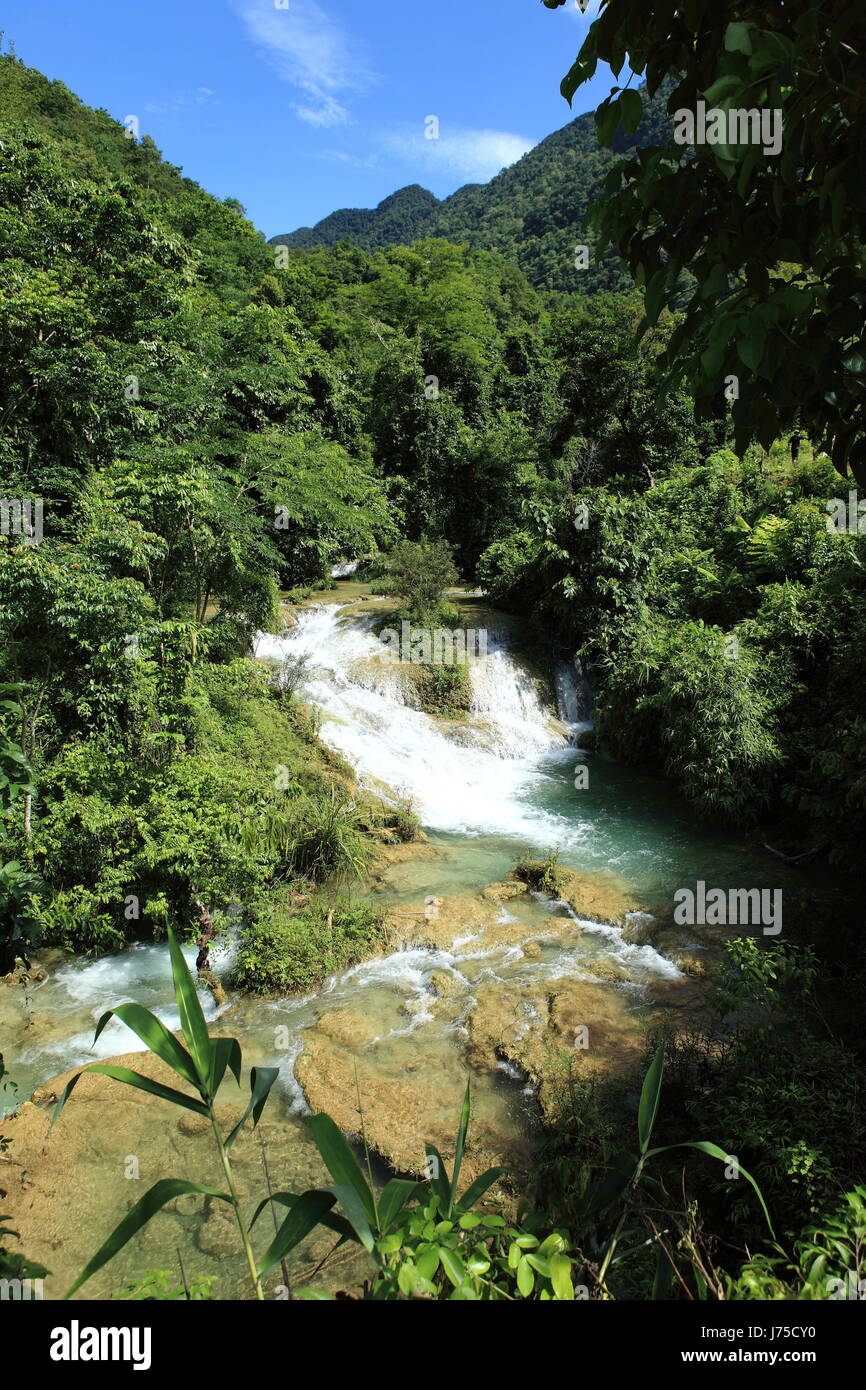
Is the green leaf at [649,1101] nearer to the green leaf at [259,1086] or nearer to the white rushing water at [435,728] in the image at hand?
the green leaf at [259,1086]

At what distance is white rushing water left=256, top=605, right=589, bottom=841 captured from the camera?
1141cm

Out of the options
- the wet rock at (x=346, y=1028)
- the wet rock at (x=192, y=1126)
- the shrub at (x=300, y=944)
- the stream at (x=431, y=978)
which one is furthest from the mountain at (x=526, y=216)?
the wet rock at (x=192, y=1126)

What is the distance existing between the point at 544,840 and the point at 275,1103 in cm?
549

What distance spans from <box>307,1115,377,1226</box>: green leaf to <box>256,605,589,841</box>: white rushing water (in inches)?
350

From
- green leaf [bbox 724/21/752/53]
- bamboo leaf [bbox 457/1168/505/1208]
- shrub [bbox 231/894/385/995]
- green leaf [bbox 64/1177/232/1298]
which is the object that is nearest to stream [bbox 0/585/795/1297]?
shrub [bbox 231/894/385/995]

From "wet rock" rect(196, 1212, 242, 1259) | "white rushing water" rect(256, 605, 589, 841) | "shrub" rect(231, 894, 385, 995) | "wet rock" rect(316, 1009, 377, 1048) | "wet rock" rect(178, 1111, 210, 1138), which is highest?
"white rushing water" rect(256, 605, 589, 841)

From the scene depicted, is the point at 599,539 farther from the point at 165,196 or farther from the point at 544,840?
the point at 165,196

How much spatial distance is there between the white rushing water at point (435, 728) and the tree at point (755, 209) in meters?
8.70

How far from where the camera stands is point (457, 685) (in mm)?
13797

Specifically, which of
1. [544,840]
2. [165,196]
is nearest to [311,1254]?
[544,840]

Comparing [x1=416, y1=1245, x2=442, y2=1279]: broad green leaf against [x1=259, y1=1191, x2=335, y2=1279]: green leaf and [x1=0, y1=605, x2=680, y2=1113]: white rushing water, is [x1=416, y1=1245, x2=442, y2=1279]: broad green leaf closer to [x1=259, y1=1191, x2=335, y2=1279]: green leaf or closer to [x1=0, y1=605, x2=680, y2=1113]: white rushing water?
[x1=259, y1=1191, x2=335, y2=1279]: green leaf

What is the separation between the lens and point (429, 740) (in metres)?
12.9

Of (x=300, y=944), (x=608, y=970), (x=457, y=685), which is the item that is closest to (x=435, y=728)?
(x=457, y=685)
